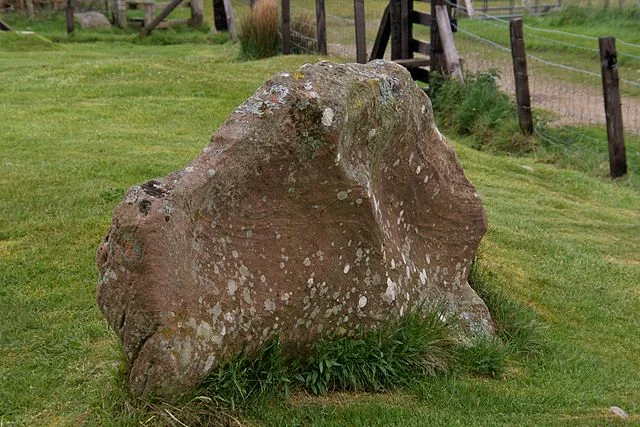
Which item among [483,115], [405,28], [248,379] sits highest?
[405,28]

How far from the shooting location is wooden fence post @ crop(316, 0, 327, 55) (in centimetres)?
1619

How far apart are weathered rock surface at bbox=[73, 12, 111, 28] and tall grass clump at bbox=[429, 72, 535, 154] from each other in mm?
14607

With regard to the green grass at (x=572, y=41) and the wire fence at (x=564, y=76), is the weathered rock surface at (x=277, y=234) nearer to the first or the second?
the wire fence at (x=564, y=76)

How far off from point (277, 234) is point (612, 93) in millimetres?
7479

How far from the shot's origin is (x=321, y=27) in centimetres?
1645

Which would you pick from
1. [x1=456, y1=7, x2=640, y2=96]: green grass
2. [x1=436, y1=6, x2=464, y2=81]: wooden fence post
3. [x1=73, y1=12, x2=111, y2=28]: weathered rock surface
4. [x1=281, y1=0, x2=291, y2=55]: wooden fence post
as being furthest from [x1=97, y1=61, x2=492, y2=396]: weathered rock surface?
[x1=73, y1=12, x2=111, y2=28]: weathered rock surface

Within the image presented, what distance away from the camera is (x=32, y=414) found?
4289 millimetres

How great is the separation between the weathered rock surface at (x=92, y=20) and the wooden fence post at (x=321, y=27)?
10.5 m

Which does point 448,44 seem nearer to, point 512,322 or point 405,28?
point 405,28

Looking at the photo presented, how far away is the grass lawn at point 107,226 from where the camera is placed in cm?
449

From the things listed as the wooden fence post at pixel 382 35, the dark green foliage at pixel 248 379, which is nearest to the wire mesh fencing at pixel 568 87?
the wooden fence post at pixel 382 35

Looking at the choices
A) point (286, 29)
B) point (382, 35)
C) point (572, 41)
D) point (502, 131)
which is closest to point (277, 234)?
A: point (502, 131)

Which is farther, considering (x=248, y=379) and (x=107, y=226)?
(x=107, y=226)

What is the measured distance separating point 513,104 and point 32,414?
9853mm
